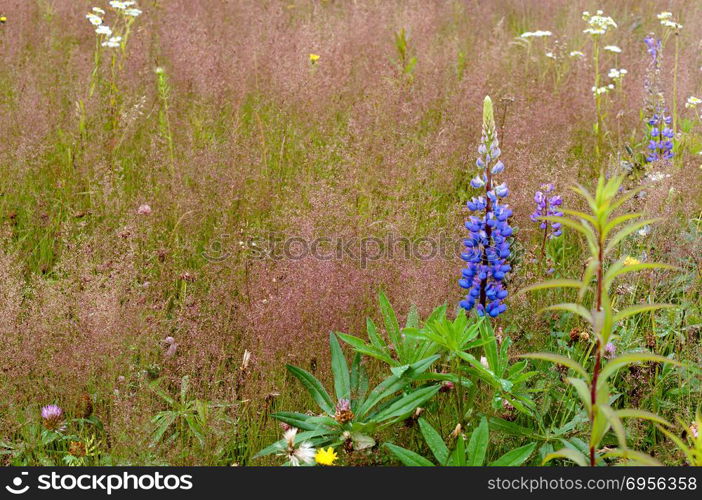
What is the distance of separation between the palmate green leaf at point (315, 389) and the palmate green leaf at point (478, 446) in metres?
0.42

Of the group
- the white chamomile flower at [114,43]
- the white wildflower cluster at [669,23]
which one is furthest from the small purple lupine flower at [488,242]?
the white chamomile flower at [114,43]

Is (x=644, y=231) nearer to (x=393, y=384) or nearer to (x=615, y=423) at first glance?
(x=393, y=384)

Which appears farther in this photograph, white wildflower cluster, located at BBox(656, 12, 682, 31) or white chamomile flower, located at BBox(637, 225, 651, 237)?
white wildflower cluster, located at BBox(656, 12, 682, 31)

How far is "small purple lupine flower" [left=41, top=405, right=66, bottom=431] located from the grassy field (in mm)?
12

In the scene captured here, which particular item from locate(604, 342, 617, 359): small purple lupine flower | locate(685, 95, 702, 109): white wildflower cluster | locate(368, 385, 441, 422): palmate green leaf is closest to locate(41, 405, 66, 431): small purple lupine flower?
locate(368, 385, 441, 422): palmate green leaf

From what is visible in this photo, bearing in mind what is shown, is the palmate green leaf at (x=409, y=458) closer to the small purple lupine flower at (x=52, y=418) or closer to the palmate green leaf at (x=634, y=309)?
the palmate green leaf at (x=634, y=309)

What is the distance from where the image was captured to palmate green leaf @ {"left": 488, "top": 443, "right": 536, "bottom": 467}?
6.23ft

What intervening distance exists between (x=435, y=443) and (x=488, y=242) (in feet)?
2.16

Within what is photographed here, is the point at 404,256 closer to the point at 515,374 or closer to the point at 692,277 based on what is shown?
the point at 515,374

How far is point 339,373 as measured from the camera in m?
2.17

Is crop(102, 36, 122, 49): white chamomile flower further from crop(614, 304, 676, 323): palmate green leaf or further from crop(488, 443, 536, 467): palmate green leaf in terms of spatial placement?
crop(614, 304, 676, 323): palmate green leaf

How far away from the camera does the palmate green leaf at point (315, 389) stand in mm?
2119

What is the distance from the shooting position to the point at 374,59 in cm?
452
